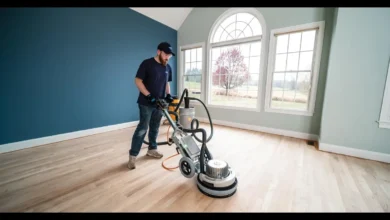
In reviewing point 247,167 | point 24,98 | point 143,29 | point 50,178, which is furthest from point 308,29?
point 24,98

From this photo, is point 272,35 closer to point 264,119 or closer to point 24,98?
point 264,119

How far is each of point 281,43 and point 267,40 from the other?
0.29 meters

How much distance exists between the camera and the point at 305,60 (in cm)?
315

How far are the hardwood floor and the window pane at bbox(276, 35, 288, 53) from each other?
201 cm

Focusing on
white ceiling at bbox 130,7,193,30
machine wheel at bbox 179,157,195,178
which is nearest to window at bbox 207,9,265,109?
white ceiling at bbox 130,7,193,30

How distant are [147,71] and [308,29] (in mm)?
3127

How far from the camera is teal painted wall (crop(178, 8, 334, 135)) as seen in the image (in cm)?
291

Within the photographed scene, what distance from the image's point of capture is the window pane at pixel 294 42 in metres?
3.19

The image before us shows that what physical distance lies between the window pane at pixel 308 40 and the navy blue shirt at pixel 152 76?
9.27ft

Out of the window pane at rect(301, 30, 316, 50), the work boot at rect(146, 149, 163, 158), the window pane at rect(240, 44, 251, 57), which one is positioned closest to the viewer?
the work boot at rect(146, 149, 163, 158)

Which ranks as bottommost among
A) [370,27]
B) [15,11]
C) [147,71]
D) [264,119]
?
[264,119]

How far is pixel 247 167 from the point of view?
2045mm

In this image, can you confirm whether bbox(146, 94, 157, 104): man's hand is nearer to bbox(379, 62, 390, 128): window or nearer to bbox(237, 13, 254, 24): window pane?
bbox(379, 62, 390, 128): window

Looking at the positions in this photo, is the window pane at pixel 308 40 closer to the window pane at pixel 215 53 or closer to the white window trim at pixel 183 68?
the window pane at pixel 215 53
